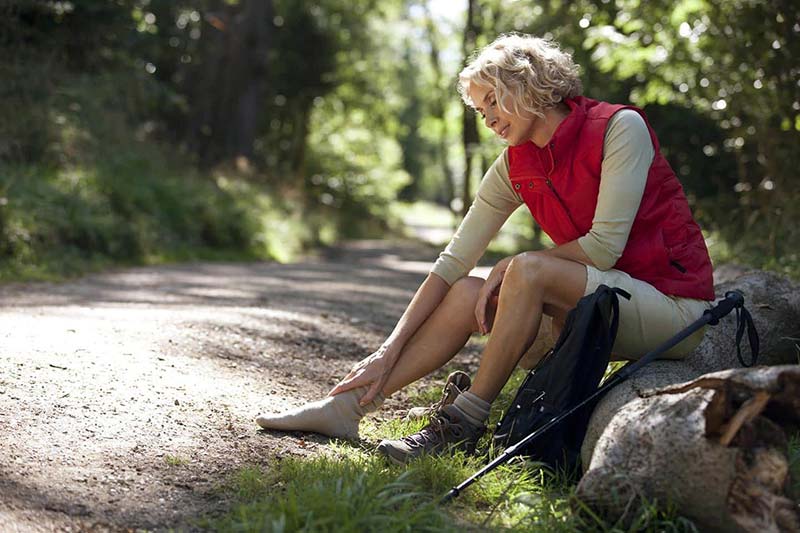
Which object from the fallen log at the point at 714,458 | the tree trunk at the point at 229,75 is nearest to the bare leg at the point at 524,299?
the fallen log at the point at 714,458

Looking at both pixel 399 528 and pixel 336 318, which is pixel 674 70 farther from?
pixel 399 528

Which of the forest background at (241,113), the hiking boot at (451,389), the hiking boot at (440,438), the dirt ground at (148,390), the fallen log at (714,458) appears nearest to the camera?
the fallen log at (714,458)

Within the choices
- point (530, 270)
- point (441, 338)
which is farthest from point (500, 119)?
point (441, 338)

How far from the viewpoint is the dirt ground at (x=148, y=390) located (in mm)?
3039

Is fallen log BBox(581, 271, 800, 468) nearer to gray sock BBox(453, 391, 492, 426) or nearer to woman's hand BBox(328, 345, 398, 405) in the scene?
gray sock BBox(453, 391, 492, 426)

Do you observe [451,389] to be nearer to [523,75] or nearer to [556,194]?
[556,194]

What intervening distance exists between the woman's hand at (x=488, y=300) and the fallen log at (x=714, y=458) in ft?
3.12

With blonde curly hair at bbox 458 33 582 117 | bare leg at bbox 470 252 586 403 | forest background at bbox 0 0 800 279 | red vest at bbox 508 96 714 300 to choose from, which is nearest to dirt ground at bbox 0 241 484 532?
bare leg at bbox 470 252 586 403

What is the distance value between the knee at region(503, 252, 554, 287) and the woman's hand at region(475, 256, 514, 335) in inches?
7.8

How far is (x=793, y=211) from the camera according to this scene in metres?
7.47

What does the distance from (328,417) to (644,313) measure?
131 cm

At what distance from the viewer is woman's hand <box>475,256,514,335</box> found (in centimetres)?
376

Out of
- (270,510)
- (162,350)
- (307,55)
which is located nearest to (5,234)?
(162,350)

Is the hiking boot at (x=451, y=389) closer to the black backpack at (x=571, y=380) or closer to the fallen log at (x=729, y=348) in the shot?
the black backpack at (x=571, y=380)
